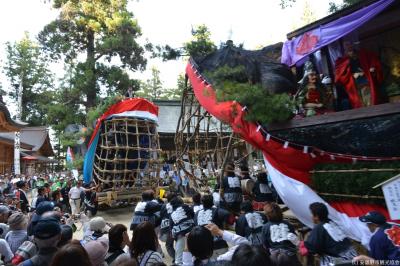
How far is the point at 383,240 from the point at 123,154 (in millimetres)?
10408

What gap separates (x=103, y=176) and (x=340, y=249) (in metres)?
10.3

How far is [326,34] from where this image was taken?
6.54m

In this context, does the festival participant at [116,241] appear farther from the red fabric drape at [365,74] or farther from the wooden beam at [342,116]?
the red fabric drape at [365,74]

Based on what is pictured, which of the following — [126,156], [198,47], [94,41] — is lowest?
[126,156]

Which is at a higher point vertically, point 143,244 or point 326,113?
point 326,113

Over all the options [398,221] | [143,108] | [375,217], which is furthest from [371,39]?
[143,108]

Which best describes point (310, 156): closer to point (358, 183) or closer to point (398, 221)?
point (358, 183)

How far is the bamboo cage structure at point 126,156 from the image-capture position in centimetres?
1260

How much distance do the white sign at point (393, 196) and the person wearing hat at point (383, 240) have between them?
1.09 meters

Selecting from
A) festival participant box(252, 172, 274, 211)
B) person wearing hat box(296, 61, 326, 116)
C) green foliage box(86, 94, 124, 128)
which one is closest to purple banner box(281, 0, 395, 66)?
person wearing hat box(296, 61, 326, 116)

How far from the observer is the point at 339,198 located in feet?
18.6

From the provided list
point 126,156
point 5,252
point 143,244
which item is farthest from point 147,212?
point 126,156

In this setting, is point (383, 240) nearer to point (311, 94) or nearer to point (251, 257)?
point (251, 257)

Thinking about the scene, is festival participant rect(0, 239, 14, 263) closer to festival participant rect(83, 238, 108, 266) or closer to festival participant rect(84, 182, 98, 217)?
festival participant rect(83, 238, 108, 266)
